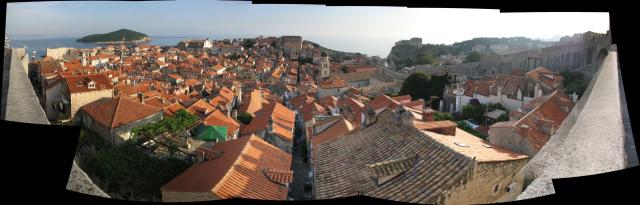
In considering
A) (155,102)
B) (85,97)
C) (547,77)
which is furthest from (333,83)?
(85,97)

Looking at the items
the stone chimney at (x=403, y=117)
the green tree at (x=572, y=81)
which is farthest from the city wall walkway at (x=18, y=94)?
the green tree at (x=572, y=81)

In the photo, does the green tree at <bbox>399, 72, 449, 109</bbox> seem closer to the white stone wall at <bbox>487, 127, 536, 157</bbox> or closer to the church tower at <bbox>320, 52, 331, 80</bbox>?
the white stone wall at <bbox>487, 127, 536, 157</bbox>

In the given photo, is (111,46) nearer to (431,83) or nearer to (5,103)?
(5,103)

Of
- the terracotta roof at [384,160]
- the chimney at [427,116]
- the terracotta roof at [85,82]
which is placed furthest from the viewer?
the chimney at [427,116]

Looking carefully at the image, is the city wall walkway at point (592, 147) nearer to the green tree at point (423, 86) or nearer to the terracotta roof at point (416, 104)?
the terracotta roof at point (416, 104)

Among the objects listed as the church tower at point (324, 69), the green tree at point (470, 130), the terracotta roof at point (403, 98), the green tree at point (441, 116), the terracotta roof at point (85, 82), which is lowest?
the green tree at point (470, 130)

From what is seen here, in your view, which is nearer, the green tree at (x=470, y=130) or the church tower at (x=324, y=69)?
the green tree at (x=470, y=130)

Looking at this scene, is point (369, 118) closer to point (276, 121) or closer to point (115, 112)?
point (115, 112)

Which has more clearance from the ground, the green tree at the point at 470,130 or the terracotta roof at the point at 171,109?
the terracotta roof at the point at 171,109
